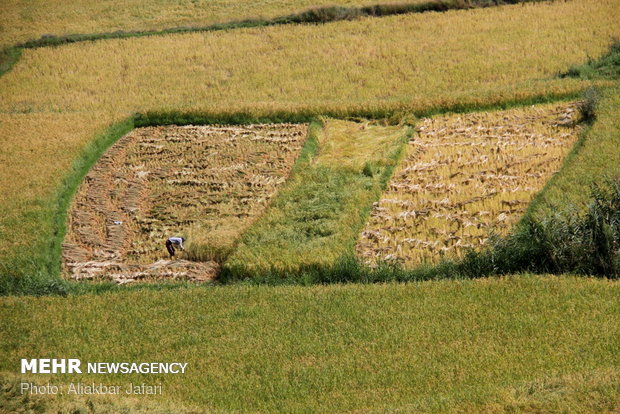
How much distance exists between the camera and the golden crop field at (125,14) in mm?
37344

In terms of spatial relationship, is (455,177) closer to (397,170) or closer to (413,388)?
(397,170)

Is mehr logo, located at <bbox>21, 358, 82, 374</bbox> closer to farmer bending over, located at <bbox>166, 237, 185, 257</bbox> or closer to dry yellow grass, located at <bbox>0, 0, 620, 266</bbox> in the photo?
farmer bending over, located at <bbox>166, 237, 185, 257</bbox>

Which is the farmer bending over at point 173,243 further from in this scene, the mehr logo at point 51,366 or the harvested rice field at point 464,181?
the mehr logo at point 51,366

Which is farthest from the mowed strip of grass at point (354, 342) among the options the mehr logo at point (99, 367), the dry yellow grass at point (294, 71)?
the dry yellow grass at point (294, 71)

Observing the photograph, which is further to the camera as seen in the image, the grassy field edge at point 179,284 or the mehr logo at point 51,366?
the grassy field edge at point 179,284

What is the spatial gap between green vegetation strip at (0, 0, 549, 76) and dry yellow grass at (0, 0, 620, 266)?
800 millimetres

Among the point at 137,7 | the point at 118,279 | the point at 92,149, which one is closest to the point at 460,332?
the point at 118,279

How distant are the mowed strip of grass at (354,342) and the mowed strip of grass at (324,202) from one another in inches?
56.1

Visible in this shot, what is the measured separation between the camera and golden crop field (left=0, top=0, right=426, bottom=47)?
123ft

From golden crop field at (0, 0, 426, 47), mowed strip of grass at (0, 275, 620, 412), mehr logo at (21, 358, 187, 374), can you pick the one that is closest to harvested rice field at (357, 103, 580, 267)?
mowed strip of grass at (0, 275, 620, 412)

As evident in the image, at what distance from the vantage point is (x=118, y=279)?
1944cm

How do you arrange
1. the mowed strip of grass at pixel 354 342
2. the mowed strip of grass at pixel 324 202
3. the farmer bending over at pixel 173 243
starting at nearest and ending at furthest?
the mowed strip of grass at pixel 354 342 < the mowed strip of grass at pixel 324 202 < the farmer bending over at pixel 173 243

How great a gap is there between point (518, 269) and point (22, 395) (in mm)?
8878

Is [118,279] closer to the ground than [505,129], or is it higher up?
closer to the ground
